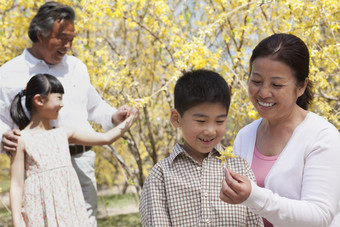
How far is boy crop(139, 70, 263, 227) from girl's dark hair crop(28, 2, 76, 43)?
5.87 feet

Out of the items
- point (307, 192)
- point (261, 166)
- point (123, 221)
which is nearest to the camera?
point (307, 192)

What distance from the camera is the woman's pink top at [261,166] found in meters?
2.20

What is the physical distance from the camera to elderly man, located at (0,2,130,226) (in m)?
3.47

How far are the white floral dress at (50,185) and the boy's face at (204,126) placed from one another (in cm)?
139

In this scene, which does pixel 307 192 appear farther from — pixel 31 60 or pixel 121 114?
pixel 31 60

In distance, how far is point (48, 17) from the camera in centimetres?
354

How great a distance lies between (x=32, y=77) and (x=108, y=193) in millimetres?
8302

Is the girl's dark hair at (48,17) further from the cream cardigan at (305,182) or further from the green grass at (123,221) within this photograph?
the green grass at (123,221)

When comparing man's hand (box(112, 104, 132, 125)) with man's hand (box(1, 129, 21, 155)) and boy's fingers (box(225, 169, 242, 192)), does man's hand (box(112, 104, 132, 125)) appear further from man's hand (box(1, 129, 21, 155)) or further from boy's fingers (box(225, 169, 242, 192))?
boy's fingers (box(225, 169, 242, 192))

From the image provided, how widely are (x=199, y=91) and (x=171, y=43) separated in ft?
7.65

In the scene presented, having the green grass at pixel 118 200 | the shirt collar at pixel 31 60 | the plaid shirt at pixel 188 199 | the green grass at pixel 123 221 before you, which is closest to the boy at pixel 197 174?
the plaid shirt at pixel 188 199

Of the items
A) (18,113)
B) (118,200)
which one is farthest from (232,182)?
(118,200)

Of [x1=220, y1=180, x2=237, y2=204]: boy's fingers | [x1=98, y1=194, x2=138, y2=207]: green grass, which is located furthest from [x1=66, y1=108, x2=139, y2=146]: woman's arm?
[x1=98, y1=194, x2=138, y2=207]: green grass

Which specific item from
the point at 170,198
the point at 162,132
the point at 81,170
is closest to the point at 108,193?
the point at 162,132
